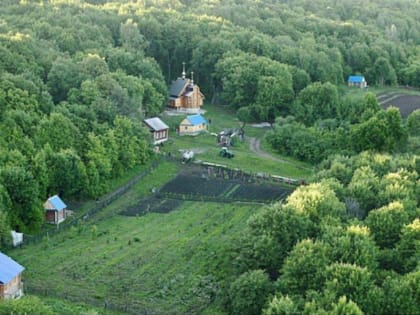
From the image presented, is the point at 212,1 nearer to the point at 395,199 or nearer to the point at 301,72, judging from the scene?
the point at 301,72

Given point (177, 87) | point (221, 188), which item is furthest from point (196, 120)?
point (221, 188)

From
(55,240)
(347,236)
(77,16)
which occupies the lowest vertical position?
(55,240)

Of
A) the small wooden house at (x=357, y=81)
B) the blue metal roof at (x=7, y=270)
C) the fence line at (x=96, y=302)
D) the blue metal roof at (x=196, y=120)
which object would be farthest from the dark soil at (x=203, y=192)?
the small wooden house at (x=357, y=81)

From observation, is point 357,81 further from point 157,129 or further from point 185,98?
point 157,129

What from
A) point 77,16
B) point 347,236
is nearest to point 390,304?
point 347,236

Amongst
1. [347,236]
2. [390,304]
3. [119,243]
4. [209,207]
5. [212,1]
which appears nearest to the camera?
[390,304]

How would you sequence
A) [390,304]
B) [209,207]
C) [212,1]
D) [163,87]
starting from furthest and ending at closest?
[212,1], [163,87], [209,207], [390,304]

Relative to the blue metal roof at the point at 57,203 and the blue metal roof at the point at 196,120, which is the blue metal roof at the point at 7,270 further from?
the blue metal roof at the point at 196,120
